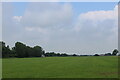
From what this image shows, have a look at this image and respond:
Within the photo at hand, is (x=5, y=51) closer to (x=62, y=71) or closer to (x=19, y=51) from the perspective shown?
(x=19, y=51)

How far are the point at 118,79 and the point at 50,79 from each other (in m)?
4.38

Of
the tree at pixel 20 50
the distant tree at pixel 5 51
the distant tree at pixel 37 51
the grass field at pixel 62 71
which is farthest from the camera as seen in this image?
the distant tree at pixel 37 51

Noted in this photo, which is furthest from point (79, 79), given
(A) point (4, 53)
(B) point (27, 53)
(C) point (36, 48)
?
(C) point (36, 48)

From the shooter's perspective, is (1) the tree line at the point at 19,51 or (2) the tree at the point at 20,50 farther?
(2) the tree at the point at 20,50

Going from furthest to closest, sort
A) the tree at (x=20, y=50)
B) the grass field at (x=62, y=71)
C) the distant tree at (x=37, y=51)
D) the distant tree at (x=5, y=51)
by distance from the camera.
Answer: the distant tree at (x=37, y=51), the tree at (x=20, y=50), the distant tree at (x=5, y=51), the grass field at (x=62, y=71)

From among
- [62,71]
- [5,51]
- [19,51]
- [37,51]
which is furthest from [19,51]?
[62,71]

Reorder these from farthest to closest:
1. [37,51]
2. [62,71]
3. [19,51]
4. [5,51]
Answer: [37,51] → [19,51] → [5,51] → [62,71]

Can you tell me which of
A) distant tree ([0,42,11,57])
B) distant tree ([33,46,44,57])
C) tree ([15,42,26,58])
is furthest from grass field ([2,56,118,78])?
distant tree ([33,46,44,57])

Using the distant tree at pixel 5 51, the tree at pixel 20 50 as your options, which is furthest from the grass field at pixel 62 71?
the tree at pixel 20 50

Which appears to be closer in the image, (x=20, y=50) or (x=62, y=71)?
(x=62, y=71)

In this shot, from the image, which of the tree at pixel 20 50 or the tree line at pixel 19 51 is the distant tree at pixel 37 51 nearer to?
the tree line at pixel 19 51

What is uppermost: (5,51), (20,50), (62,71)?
(20,50)

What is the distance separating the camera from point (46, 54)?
148750 mm

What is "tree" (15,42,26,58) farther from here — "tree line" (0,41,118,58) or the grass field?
the grass field
